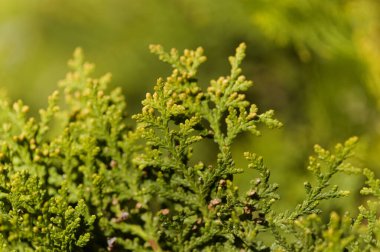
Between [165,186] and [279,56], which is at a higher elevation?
[279,56]

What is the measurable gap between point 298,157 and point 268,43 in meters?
0.82

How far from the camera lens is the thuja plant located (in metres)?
1.30

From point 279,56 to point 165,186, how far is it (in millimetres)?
2054

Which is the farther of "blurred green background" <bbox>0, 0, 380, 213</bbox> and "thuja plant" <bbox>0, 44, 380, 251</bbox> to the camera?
"blurred green background" <bbox>0, 0, 380, 213</bbox>

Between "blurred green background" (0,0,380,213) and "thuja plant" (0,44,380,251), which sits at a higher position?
"blurred green background" (0,0,380,213)

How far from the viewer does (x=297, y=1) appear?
2.74 m

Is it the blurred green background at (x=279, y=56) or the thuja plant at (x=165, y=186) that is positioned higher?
the blurred green background at (x=279, y=56)

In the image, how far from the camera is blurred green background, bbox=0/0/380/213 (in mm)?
2703

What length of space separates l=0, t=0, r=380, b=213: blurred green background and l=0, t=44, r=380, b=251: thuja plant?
1.05 meters

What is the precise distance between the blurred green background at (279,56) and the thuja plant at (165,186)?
1.05 m

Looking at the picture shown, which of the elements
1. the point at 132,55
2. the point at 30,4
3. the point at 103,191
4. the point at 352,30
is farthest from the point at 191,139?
the point at 30,4

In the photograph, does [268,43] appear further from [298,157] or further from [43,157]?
[43,157]

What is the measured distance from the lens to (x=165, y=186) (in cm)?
142

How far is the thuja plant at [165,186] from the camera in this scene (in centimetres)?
130
